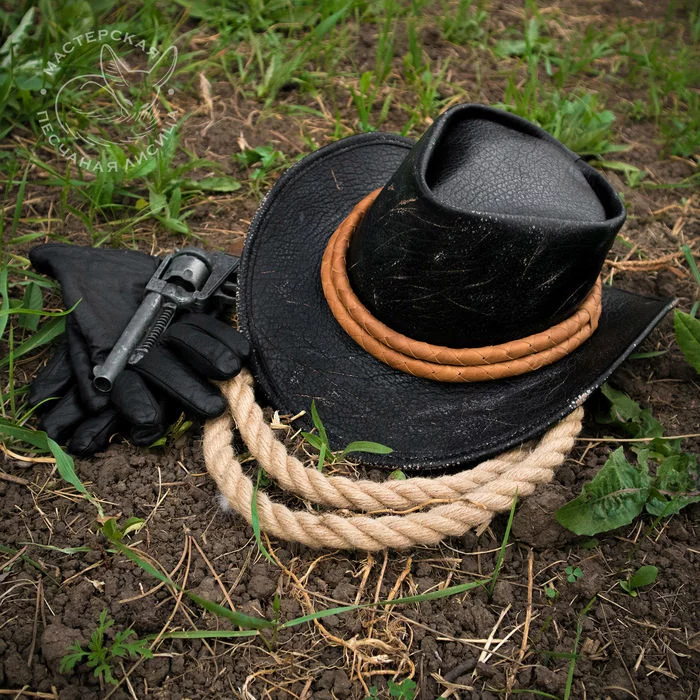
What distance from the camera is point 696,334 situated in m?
2.03

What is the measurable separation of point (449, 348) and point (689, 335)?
2.46 feet

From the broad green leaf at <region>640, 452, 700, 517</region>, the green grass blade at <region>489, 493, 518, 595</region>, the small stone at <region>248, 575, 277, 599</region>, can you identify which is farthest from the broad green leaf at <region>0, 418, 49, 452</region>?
the broad green leaf at <region>640, 452, 700, 517</region>

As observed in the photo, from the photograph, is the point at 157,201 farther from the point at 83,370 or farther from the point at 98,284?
the point at 83,370

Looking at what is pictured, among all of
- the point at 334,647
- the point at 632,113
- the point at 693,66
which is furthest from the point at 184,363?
the point at 693,66

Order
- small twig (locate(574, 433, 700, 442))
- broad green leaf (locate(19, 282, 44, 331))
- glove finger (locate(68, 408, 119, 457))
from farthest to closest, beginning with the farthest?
broad green leaf (locate(19, 282, 44, 331)), small twig (locate(574, 433, 700, 442)), glove finger (locate(68, 408, 119, 457))

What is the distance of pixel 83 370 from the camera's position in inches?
75.0

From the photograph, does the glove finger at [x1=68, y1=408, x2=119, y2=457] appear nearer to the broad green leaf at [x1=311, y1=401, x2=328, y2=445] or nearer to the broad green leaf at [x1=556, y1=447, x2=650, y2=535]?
the broad green leaf at [x1=311, y1=401, x2=328, y2=445]

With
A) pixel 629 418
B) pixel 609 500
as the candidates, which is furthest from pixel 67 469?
pixel 629 418

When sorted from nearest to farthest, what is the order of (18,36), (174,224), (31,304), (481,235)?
(481,235)
(31,304)
(174,224)
(18,36)

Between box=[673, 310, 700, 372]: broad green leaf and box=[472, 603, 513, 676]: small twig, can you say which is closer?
box=[472, 603, 513, 676]: small twig

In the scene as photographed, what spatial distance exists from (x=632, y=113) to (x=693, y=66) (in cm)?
50

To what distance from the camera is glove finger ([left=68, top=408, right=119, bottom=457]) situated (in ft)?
6.02

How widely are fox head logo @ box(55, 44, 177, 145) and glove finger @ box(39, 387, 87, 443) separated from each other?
→ 3.73 feet

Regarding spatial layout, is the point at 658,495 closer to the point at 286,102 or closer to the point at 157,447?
the point at 157,447
